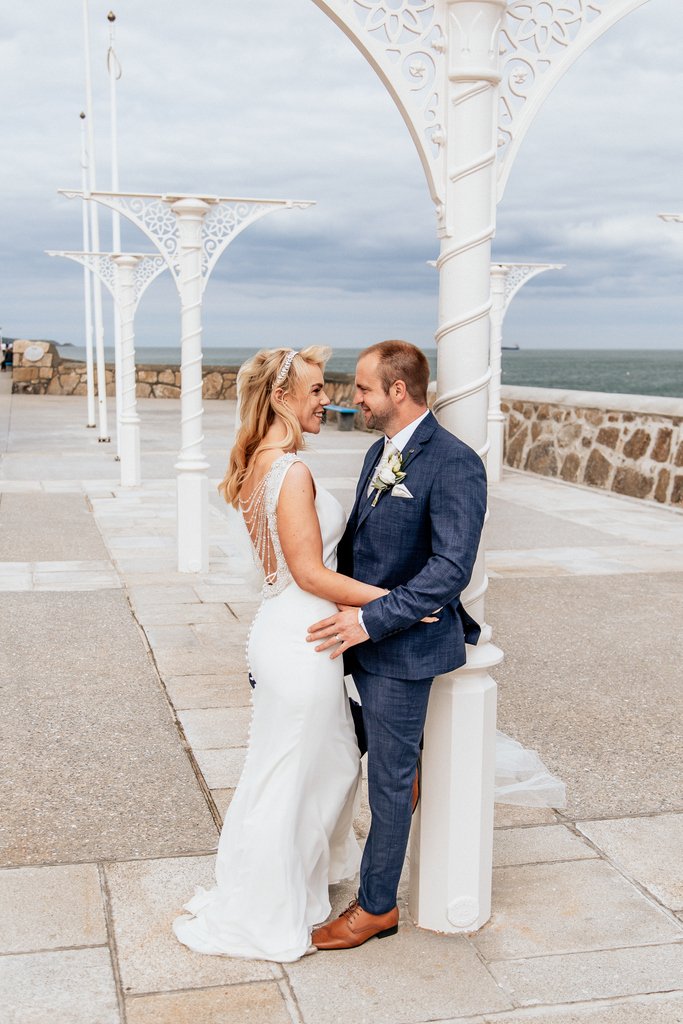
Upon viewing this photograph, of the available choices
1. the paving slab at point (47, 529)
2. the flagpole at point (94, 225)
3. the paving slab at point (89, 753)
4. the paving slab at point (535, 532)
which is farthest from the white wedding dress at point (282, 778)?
the flagpole at point (94, 225)

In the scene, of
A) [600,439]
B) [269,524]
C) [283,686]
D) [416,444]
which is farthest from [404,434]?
[600,439]

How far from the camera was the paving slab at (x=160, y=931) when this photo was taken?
2.78 meters

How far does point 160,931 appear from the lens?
301 centimetres

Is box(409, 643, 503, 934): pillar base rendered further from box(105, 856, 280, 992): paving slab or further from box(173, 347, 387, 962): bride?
box(105, 856, 280, 992): paving slab

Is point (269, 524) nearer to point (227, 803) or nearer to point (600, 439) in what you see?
point (227, 803)

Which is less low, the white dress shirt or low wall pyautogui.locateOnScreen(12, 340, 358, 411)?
the white dress shirt

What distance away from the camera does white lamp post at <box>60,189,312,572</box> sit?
26.4ft

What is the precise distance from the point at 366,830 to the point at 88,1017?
132cm

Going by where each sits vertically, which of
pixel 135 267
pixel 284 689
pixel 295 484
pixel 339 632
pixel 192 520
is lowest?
pixel 192 520

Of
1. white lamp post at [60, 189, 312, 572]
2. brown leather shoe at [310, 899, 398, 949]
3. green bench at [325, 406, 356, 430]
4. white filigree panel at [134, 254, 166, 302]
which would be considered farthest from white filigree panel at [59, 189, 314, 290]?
green bench at [325, 406, 356, 430]

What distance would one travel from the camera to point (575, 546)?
30.5 ft

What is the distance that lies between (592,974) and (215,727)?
223 cm

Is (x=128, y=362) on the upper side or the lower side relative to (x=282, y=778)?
upper

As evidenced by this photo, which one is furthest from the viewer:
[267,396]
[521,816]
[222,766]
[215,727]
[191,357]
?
[191,357]
